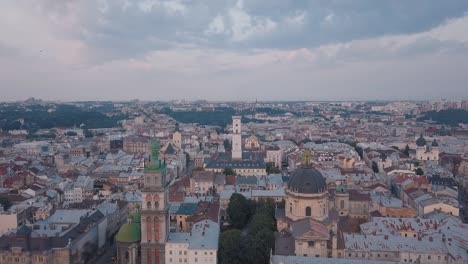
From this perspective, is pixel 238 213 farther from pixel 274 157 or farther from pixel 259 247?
pixel 274 157

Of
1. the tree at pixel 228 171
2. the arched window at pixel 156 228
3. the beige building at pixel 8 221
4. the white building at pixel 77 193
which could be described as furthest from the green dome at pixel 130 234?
the tree at pixel 228 171

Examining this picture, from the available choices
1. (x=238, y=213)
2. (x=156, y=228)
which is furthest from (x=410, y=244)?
(x=156, y=228)

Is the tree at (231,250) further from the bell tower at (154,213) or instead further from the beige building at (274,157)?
the beige building at (274,157)

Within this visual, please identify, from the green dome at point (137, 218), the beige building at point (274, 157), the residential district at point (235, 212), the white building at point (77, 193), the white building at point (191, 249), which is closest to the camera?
the residential district at point (235, 212)

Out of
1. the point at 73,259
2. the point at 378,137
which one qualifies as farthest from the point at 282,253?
the point at 378,137

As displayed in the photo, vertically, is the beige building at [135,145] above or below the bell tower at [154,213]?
below

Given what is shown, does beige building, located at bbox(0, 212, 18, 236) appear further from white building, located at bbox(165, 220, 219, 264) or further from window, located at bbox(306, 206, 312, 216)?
window, located at bbox(306, 206, 312, 216)

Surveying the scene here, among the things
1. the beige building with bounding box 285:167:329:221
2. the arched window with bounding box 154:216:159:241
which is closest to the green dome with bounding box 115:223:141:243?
the arched window with bounding box 154:216:159:241

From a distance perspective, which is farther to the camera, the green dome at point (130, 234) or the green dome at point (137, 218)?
the green dome at point (137, 218)

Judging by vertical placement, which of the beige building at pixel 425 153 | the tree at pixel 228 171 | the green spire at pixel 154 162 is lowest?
the tree at pixel 228 171
